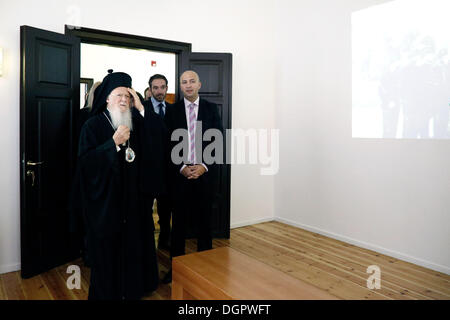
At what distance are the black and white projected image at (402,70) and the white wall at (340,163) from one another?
0.38ft

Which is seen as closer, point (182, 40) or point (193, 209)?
point (193, 209)

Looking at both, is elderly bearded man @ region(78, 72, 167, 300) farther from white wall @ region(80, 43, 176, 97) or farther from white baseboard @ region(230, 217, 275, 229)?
white wall @ region(80, 43, 176, 97)

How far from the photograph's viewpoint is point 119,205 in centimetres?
265

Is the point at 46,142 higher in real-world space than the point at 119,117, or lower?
lower

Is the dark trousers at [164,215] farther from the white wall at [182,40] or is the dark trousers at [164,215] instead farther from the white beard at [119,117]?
the white beard at [119,117]

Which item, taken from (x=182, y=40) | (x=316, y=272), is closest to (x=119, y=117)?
(x=182, y=40)

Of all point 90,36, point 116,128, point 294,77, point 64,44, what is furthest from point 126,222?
point 294,77

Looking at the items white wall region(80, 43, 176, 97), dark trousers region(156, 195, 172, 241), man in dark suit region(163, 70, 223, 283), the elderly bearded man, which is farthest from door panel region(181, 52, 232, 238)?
white wall region(80, 43, 176, 97)

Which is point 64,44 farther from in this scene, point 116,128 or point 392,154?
A: point 392,154

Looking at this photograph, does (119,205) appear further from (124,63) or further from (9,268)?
(124,63)

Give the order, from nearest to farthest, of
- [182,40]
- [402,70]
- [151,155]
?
1. [151,155]
2. [402,70]
3. [182,40]

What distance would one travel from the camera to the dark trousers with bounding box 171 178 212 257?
10.6 feet

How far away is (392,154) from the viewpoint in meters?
3.74

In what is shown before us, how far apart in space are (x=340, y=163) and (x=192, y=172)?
1939 millimetres
